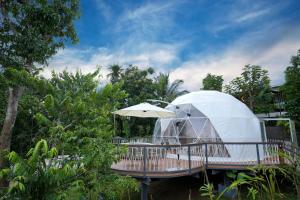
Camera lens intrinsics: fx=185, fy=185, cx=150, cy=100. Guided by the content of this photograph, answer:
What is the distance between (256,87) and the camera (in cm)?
1738

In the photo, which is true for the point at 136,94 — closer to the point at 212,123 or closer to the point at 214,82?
the point at 212,123

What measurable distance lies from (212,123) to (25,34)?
Result: 30.2 feet

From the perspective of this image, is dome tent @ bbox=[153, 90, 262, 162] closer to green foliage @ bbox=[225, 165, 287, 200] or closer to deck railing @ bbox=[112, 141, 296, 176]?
deck railing @ bbox=[112, 141, 296, 176]

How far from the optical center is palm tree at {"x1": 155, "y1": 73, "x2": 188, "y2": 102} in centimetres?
1881

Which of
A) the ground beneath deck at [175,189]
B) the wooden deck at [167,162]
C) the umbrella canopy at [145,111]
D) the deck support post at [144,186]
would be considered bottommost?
the ground beneath deck at [175,189]

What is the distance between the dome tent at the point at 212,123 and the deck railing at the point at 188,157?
0.38 ft

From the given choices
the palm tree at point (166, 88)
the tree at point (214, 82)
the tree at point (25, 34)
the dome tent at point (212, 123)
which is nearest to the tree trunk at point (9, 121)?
the tree at point (25, 34)

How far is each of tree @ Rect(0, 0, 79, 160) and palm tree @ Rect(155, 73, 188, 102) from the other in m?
12.4

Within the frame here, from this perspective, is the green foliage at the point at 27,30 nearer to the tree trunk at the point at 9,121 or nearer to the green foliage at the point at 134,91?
the tree trunk at the point at 9,121

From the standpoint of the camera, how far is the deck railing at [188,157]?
21.9 feet

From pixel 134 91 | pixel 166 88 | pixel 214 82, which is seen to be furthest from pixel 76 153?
pixel 214 82

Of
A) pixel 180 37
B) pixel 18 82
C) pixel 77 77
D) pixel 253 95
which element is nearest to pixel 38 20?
pixel 18 82

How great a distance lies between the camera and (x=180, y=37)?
10867mm

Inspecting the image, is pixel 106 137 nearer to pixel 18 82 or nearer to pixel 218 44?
pixel 18 82
